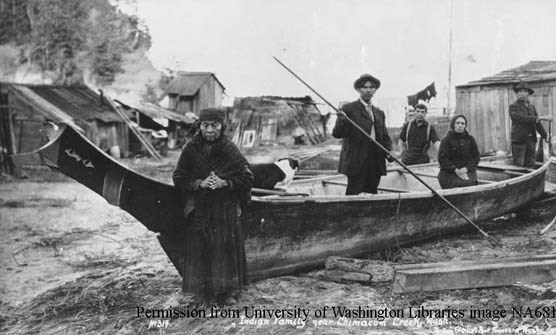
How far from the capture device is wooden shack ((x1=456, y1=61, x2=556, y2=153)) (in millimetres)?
12398

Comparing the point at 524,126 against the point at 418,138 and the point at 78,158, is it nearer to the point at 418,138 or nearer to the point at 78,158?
the point at 418,138

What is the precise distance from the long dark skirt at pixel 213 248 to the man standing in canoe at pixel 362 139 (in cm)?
179

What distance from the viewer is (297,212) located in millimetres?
4422

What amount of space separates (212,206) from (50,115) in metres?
13.8

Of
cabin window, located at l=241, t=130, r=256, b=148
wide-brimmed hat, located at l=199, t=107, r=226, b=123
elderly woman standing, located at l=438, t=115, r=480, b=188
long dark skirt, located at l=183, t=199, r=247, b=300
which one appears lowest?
long dark skirt, located at l=183, t=199, r=247, b=300

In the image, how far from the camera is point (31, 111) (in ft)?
51.7

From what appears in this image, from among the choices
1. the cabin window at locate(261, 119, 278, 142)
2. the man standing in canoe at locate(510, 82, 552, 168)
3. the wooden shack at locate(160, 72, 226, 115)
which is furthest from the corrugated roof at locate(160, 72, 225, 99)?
the man standing in canoe at locate(510, 82, 552, 168)

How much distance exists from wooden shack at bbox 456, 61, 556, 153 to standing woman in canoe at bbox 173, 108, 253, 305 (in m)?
10.1

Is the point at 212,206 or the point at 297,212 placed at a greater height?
the point at 212,206

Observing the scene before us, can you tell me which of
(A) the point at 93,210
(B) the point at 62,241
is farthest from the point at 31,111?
(B) the point at 62,241

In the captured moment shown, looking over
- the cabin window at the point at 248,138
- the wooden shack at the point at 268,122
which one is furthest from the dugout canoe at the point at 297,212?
the wooden shack at the point at 268,122

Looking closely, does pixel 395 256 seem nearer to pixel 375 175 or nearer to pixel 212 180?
pixel 375 175

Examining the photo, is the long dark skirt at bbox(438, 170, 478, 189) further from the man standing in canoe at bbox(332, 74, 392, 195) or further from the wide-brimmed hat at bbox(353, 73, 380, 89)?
the wide-brimmed hat at bbox(353, 73, 380, 89)

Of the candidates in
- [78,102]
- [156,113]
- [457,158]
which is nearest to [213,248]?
[457,158]
